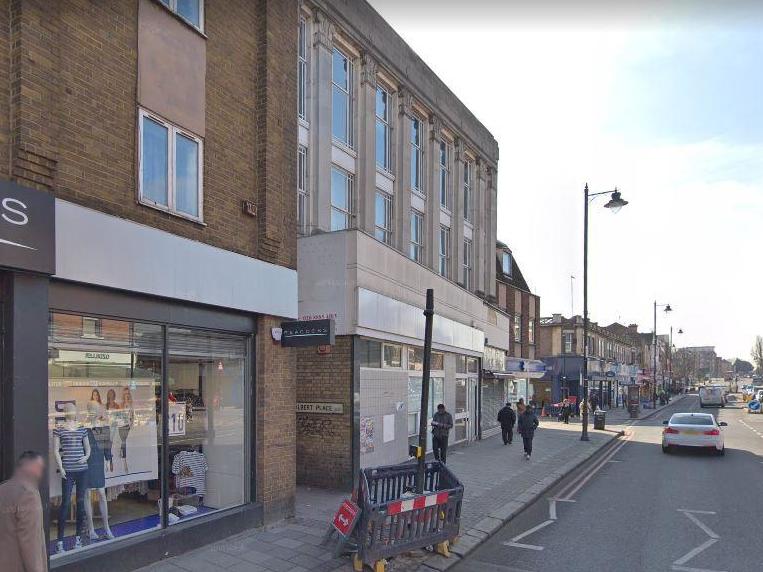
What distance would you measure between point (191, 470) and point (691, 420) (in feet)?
53.7

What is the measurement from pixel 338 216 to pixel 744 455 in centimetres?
1415

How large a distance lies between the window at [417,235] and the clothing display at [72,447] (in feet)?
43.1

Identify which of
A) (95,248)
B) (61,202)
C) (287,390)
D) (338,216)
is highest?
(338,216)

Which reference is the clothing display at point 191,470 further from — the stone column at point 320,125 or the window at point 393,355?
the stone column at point 320,125

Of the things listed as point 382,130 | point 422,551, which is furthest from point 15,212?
point 382,130

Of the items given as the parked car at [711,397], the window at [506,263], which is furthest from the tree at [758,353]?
the window at [506,263]

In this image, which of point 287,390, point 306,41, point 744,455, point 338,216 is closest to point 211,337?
point 287,390

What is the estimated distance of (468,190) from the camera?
75.6 feet

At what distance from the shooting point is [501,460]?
52.2 ft

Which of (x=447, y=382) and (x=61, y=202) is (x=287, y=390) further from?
(x=447, y=382)

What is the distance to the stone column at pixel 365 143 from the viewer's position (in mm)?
15641

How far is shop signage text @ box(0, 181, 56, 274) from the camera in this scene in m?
5.38

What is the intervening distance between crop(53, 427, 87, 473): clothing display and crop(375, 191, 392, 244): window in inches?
431

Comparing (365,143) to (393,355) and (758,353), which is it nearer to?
(393,355)
